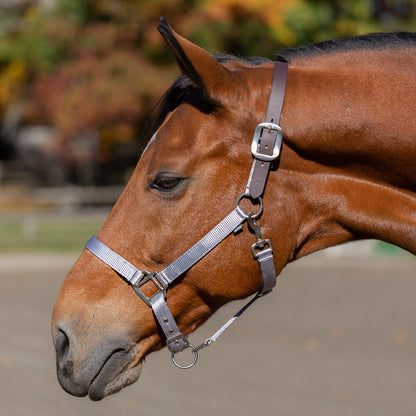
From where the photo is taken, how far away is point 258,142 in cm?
253

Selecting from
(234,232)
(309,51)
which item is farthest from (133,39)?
(234,232)

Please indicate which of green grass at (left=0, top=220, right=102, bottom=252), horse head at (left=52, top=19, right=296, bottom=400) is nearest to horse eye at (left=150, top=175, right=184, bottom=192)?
horse head at (left=52, top=19, right=296, bottom=400)

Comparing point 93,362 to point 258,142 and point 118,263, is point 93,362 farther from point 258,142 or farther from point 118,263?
point 258,142

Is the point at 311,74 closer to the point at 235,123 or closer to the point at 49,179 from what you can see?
the point at 235,123

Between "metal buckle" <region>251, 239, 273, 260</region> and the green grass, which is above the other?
"metal buckle" <region>251, 239, 273, 260</region>

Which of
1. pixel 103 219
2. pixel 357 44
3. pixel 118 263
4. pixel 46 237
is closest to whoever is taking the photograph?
pixel 118 263

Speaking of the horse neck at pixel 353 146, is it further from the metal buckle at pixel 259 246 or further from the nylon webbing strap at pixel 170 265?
the nylon webbing strap at pixel 170 265

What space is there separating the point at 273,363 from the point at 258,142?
481 cm

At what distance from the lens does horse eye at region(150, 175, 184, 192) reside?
256 cm

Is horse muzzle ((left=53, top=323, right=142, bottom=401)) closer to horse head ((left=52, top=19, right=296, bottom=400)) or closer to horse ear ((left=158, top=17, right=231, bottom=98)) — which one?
horse head ((left=52, top=19, right=296, bottom=400))

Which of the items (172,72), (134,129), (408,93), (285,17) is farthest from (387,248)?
(408,93)

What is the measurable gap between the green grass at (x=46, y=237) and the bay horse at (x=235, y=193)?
13.9m

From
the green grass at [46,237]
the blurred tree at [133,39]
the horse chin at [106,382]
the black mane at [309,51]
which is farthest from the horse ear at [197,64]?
the green grass at [46,237]

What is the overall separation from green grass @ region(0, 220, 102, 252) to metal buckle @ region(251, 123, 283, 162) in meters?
14.2
